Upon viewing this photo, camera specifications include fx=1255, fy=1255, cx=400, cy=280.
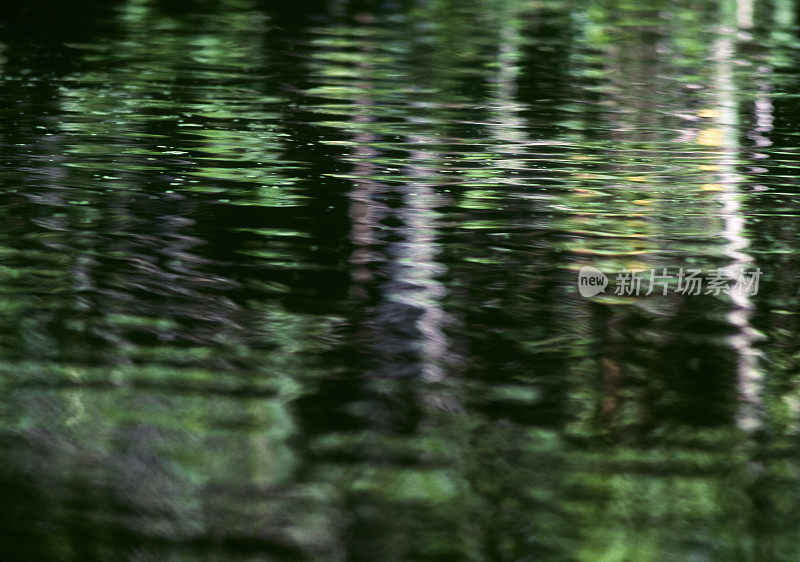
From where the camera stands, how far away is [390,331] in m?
2.04

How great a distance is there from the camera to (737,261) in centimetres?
250

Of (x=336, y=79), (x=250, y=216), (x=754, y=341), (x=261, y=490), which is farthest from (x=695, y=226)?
(x=336, y=79)

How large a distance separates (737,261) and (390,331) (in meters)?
0.84

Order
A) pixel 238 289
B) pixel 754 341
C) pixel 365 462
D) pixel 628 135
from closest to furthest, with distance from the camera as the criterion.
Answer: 1. pixel 365 462
2. pixel 754 341
3. pixel 238 289
4. pixel 628 135

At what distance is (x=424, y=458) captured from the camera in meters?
1.55

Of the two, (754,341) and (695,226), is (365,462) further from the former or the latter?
(695,226)

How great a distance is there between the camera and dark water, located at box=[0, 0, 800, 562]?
1396mm

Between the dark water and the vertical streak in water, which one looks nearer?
the dark water

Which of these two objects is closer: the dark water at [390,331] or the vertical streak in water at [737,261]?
the dark water at [390,331]

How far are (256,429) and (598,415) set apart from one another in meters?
0.46

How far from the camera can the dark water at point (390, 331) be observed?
1.40 meters

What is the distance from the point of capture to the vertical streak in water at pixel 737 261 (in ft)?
5.78

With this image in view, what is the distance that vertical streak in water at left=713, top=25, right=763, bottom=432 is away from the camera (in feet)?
5.78

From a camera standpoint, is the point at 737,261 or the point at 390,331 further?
the point at 737,261
